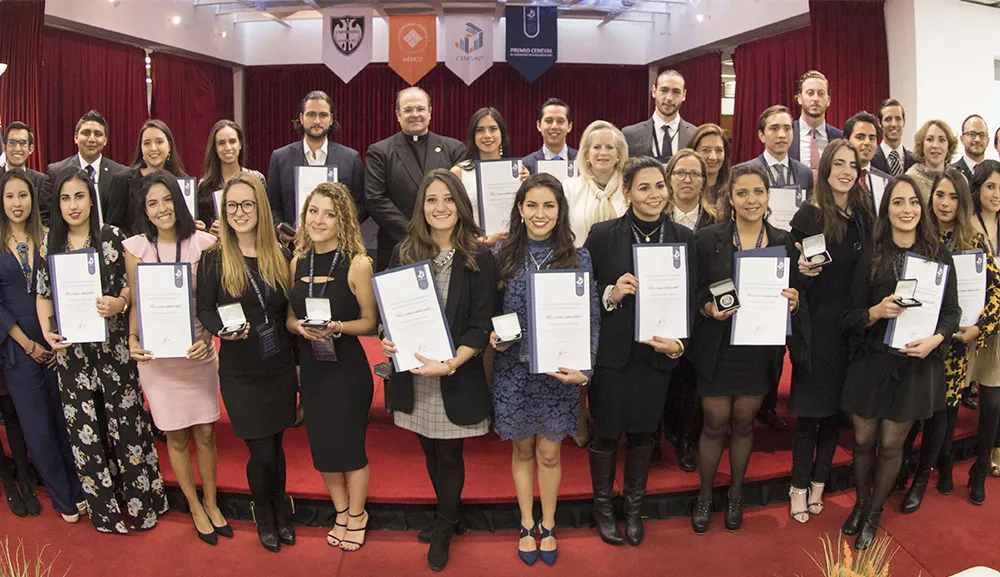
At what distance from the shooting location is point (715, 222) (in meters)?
3.20

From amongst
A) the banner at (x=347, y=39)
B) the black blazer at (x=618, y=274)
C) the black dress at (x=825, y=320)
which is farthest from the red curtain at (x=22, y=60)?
the black dress at (x=825, y=320)

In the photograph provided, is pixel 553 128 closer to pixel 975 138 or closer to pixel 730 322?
pixel 730 322

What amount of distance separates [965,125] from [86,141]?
5.41 meters

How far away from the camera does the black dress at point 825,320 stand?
3.09 meters

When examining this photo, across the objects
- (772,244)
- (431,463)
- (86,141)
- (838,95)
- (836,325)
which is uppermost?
(838,95)

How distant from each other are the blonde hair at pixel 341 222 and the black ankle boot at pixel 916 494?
286 centimetres

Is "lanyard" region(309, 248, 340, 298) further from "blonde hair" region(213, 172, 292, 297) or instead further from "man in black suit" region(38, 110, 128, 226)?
"man in black suit" region(38, 110, 128, 226)

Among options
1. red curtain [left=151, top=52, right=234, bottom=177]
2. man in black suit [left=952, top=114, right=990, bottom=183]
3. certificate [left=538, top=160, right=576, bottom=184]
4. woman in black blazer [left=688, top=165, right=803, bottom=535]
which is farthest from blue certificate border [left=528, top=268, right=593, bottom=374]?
red curtain [left=151, top=52, right=234, bottom=177]

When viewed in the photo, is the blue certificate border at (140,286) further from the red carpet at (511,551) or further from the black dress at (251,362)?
the red carpet at (511,551)

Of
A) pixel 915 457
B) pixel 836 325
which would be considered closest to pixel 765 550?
pixel 836 325

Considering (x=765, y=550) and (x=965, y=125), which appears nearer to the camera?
(x=765, y=550)

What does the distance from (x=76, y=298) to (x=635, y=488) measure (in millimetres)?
2437

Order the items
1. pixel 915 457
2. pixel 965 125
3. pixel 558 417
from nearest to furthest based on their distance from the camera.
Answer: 1. pixel 558 417
2. pixel 915 457
3. pixel 965 125

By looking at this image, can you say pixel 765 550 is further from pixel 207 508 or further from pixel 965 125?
pixel 965 125
